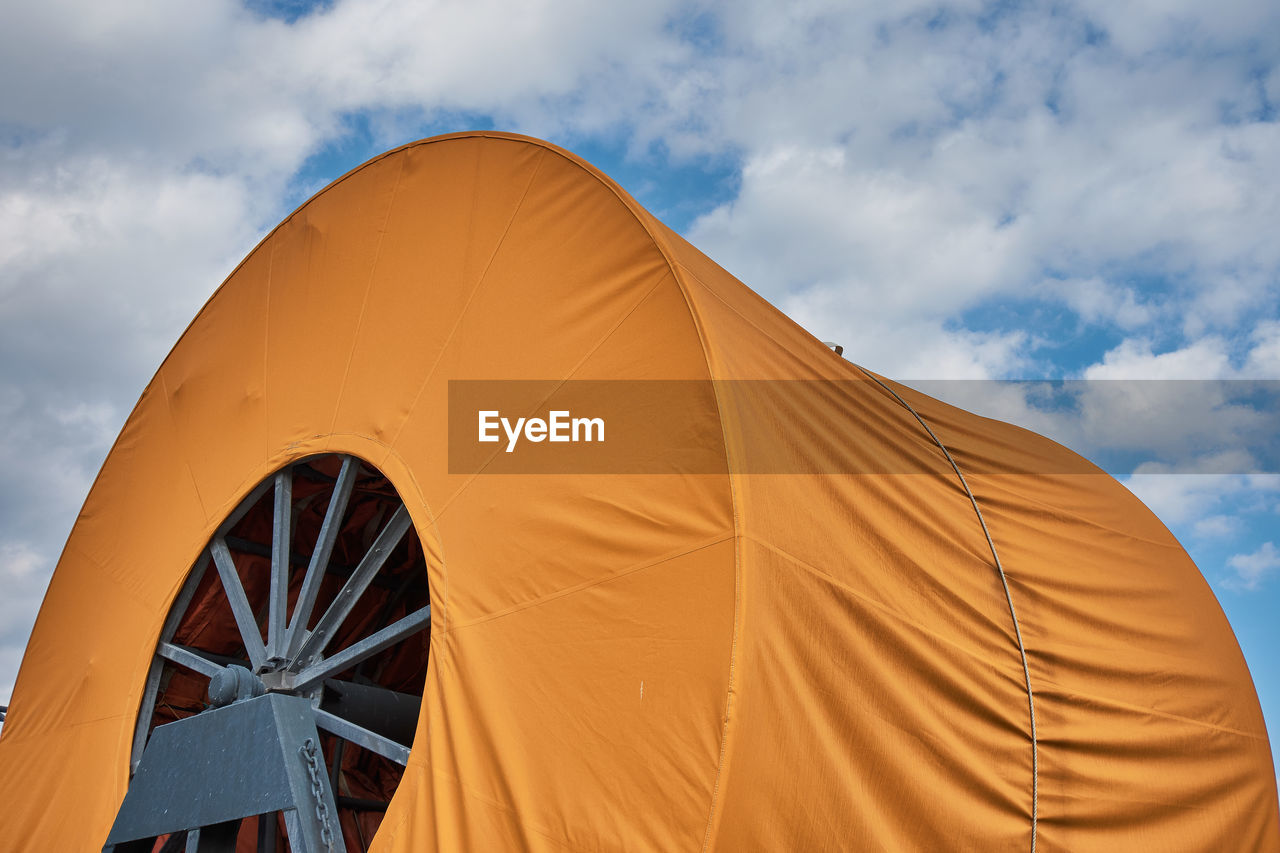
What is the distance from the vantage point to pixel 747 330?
5.17m

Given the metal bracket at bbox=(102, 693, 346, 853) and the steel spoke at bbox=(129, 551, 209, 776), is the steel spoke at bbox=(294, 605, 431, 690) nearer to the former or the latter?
the metal bracket at bbox=(102, 693, 346, 853)

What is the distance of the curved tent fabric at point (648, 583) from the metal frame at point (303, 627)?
0.14 m

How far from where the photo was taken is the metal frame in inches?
209

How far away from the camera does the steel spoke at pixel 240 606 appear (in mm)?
5809

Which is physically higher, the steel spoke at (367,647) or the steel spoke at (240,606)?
the steel spoke at (240,606)

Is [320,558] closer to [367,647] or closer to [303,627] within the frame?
[303,627]

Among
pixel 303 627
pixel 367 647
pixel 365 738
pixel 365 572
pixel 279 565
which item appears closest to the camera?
pixel 365 738

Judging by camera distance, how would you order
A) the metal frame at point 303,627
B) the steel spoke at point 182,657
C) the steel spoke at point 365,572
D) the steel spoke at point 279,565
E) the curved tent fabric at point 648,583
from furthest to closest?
the steel spoke at point 182,657, the steel spoke at point 279,565, the steel spoke at point 365,572, the metal frame at point 303,627, the curved tent fabric at point 648,583

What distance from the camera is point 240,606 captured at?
617cm

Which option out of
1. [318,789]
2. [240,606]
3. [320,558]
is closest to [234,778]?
[318,789]

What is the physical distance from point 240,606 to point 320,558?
64 centimetres
